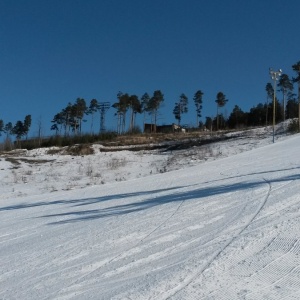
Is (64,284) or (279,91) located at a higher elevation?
(279,91)

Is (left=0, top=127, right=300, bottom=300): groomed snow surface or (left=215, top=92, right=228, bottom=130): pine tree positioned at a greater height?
(left=215, top=92, right=228, bottom=130): pine tree

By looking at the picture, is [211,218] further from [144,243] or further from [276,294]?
[276,294]

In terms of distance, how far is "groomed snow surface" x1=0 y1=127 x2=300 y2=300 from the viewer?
173 inches

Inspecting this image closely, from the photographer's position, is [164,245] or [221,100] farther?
[221,100]

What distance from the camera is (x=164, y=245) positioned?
6.09 m

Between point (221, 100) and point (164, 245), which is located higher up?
point (221, 100)

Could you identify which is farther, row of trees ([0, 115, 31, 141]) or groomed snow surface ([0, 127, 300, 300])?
row of trees ([0, 115, 31, 141])

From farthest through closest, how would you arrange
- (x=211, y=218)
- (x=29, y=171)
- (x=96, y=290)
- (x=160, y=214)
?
(x=29, y=171)
(x=160, y=214)
(x=211, y=218)
(x=96, y=290)

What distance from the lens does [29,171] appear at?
80.1 ft

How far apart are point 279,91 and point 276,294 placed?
215 feet

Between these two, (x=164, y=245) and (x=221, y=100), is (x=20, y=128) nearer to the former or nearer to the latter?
(x=221, y=100)

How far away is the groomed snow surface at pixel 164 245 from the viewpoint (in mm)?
4402

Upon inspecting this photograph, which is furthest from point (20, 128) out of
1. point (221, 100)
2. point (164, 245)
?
point (164, 245)

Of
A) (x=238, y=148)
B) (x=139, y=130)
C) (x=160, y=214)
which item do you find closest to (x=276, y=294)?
(x=160, y=214)
